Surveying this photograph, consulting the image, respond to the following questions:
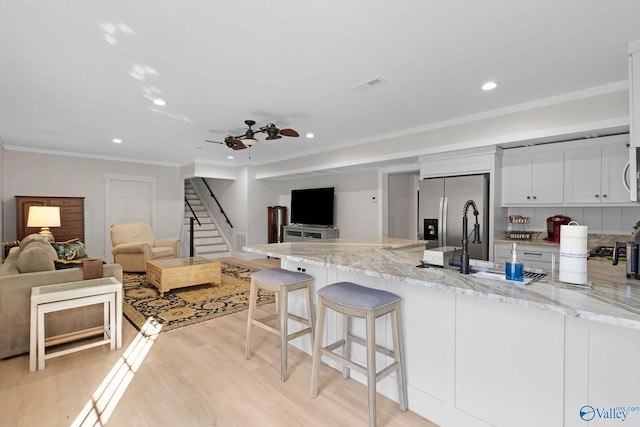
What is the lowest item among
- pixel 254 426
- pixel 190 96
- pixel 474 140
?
pixel 254 426

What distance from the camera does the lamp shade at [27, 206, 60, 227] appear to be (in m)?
5.12

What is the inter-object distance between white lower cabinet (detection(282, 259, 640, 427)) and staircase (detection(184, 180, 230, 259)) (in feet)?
21.9

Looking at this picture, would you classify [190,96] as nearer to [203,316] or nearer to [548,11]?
[203,316]

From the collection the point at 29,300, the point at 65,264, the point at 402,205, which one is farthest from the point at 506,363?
the point at 402,205

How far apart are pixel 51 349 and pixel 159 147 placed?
414 centimetres

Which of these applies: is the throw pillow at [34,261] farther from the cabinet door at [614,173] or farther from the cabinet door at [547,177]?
the cabinet door at [614,173]

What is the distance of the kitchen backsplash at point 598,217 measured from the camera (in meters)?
3.58

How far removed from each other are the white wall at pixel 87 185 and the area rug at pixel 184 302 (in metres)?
2.45

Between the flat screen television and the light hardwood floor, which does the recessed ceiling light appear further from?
the flat screen television

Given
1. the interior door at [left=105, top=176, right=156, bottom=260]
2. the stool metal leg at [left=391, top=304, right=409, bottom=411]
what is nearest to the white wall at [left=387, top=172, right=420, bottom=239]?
the stool metal leg at [left=391, top=304, right=409, bottom=411]

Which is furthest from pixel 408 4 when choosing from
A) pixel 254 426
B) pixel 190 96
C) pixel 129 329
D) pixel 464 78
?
pixel 129 329

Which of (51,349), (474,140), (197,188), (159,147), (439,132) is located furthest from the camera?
(197,188)

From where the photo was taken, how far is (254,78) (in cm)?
291

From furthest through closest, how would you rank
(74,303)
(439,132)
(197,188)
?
(197,188) < (439,132) < (74,303)
